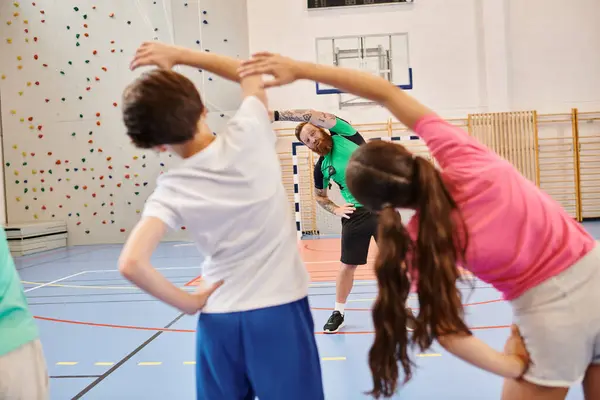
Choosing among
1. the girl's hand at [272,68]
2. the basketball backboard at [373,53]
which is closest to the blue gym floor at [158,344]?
the girl's hand at [272,68]

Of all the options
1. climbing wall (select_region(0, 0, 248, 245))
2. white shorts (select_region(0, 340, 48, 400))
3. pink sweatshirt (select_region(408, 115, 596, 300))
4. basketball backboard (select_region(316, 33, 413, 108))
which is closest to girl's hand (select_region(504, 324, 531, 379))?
pink sweatshirt (select_region(408, 115, 596, 300))

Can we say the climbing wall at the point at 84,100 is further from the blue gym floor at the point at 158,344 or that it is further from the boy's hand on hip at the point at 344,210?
the boy's hand on hip at the point at 344,210

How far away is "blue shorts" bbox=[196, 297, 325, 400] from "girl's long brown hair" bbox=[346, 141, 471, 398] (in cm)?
23

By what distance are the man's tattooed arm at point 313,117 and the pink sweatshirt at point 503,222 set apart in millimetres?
2474

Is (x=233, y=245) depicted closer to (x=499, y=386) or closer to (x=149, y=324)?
(x=499, y=386)

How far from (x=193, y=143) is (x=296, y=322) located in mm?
591

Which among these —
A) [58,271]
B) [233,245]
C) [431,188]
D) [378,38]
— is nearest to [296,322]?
[233,245]

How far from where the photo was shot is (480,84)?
11.2 metres

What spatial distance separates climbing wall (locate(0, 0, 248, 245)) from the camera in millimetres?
11406

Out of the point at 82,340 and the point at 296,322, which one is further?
the point at 82,340

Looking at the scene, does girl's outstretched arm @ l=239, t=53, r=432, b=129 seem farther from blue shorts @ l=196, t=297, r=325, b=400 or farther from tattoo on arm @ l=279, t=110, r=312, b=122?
tattoo on arm @ l=279, t=110, r=312, b=122

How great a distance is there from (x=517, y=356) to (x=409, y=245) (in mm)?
442

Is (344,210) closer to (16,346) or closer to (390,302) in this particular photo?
(390,302)

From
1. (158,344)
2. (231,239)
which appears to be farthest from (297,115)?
(231,239)
